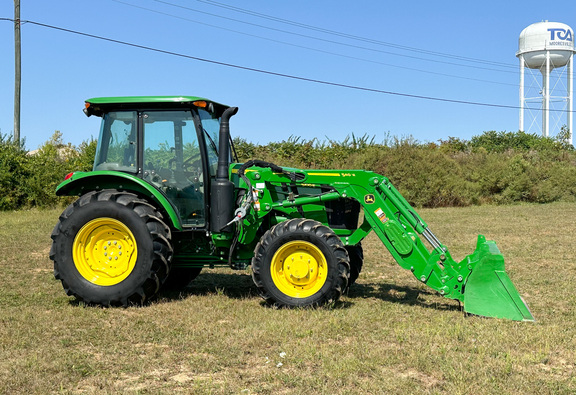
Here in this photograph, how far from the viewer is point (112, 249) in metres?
7.04

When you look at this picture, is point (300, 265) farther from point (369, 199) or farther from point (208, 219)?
point (208, 219)

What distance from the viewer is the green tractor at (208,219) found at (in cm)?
664

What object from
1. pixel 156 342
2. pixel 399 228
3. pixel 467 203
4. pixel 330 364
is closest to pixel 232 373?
pixel 330 364

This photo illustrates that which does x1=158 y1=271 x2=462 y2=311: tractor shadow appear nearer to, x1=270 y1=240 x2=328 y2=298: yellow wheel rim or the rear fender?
x1=270 y1=240 x2=328 y2=298: yellow wheel rim

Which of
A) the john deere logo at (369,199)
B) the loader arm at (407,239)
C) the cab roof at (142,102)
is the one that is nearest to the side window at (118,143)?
the cab roof at (142,102)

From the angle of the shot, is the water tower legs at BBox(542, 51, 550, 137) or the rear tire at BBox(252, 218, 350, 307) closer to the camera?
the rear tire at BBox(252, 218, 350, 307)

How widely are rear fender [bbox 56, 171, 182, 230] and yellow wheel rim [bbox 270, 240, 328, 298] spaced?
4.16ft

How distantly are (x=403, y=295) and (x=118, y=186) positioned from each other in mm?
3876

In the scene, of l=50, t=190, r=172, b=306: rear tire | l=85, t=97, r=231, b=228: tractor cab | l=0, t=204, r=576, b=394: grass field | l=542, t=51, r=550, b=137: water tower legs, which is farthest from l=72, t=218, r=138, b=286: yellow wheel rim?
l=542, t=51, r=550, b=137: water tower legs

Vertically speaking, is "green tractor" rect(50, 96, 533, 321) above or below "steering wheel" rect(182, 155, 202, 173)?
below

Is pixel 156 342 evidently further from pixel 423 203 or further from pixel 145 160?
pixel 423 203

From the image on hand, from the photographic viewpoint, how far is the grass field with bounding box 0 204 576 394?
4.52 m

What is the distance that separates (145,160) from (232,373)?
131 inches

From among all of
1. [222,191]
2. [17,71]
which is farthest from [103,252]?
[17,71]
